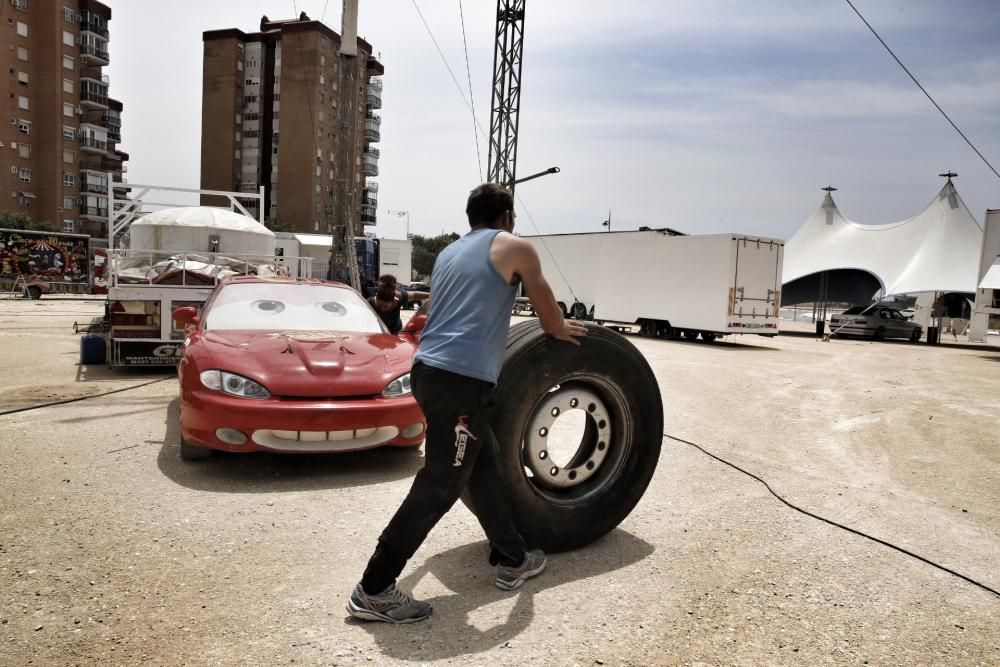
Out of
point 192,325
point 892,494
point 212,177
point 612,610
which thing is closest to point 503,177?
point 192,325

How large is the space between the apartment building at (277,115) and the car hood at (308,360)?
70.1 meters

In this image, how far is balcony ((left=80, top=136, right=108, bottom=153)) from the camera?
2616 inches

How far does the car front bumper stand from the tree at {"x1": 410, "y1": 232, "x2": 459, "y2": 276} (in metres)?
90.5

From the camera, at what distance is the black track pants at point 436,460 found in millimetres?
2664

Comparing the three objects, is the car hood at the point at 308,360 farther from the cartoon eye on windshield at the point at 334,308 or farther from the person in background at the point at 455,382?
the person in background at the point at 455,382

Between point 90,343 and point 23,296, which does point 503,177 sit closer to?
point 90,343

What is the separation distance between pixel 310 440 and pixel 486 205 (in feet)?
7.83

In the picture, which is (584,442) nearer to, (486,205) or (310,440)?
(486,205)

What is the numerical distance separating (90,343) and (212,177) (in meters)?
75.7

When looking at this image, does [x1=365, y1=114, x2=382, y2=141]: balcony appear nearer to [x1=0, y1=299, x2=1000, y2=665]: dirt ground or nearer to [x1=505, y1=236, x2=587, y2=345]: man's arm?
[x1=0, y1=299, x2=1000, y2=665]: dirt ground

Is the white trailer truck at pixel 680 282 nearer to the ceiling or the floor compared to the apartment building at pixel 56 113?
nearer to the floor

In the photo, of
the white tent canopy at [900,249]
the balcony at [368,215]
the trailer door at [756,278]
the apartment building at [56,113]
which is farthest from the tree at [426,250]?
the trailer door at [756,278]

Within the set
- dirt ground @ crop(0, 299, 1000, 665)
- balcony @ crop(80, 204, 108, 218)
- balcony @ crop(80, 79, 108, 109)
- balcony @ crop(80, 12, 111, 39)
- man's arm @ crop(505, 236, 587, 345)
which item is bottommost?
dirt ground @ crop(0, 299, 1000, 665)

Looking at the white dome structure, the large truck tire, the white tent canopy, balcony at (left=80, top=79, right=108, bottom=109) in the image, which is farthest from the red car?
balcony at (left=80, top=79, right=108, bottom=109)
